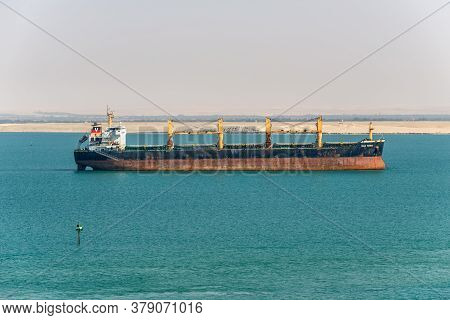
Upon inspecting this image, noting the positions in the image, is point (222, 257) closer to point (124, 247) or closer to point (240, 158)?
point (124, 247)

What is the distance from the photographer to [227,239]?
5062 cm

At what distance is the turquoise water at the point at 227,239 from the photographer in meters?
39.4

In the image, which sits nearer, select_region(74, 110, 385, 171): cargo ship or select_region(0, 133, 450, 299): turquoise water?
select_region(0, 133, 450, 299): turquoise water

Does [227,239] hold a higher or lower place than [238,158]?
lower

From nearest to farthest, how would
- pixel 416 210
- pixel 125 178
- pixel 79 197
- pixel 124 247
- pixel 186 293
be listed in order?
1. pixel 186 293
2. pixel 124 247
3. pixel 416 210
4. pixel 79 197
5. pixel 125 178

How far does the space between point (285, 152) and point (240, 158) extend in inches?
233

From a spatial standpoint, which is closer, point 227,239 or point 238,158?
point 227,239

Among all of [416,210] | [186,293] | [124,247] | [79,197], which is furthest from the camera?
[79,197]

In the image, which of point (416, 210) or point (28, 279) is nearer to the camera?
point (28, 279)

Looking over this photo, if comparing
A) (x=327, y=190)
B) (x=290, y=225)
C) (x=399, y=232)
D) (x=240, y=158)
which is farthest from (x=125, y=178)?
(x=399, y=232)

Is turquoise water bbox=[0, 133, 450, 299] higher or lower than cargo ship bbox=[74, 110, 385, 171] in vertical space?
lower

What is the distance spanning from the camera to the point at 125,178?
8962 centimetres

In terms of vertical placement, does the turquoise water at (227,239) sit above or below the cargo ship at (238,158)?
below

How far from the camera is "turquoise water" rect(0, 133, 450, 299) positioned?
Answer: 129 feet
